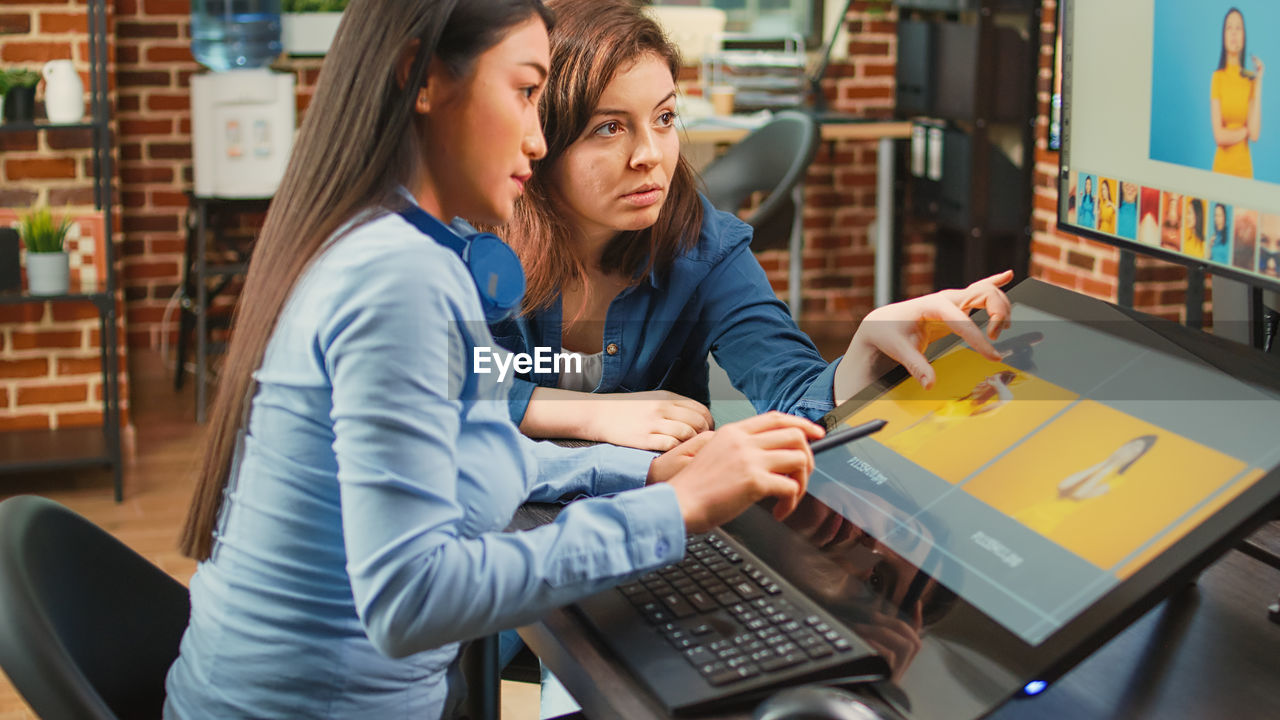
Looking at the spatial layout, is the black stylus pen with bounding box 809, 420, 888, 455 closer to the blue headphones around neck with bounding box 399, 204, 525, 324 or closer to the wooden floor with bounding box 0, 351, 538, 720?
the blue headphones around neck with bounding box 399, 204, 525, 324

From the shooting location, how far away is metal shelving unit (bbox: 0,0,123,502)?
3.05 m

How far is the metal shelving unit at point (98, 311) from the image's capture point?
305 cm

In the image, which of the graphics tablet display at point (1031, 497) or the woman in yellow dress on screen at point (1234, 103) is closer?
the graphics tablet display at point (1031, 497)

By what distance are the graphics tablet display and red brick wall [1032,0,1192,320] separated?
2.74 m

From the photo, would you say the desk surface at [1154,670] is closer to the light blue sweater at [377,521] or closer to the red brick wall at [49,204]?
the light blue sweater at [377,521]

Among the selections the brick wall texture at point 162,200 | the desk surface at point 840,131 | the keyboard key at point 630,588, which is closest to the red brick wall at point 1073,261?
Answer: the brick wall texture at point 162,200

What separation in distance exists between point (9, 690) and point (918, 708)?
209cm

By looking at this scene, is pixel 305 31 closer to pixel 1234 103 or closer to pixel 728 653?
pixel 1234 103

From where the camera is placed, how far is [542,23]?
92cm

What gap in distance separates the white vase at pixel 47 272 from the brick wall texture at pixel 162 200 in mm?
307

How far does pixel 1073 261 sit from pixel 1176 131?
3167mm

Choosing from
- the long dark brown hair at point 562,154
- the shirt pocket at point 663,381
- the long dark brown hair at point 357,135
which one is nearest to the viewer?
the long dark brown hair at point 357,135

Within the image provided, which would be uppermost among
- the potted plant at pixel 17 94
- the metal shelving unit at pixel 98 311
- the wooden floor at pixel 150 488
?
the potted plant at pixel 17 94

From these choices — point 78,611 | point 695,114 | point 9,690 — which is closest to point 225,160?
point 695,114
